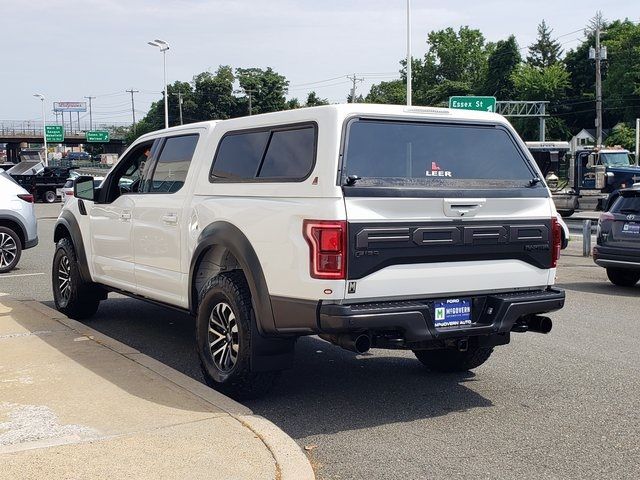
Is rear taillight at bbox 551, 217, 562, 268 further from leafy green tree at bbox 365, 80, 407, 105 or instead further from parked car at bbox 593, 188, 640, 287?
leafy green tree at bbox 365, 80, 407, 105

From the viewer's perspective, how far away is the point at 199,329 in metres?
6.34

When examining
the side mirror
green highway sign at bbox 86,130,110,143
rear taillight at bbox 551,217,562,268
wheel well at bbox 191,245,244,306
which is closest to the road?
wheel well at bbox 191,245,244,306

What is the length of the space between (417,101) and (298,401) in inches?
4172

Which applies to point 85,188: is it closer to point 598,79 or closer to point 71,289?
Answer: point 71,289

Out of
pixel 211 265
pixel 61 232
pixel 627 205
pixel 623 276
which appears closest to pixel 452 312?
pixel 211 265

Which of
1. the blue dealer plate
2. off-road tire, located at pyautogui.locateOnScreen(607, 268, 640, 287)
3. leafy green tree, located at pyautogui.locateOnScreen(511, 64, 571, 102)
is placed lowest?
off-road tire, located at pyautogui.locateOnScreen(607, 268, 640, 287)

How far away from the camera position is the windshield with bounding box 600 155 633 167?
97.0ft

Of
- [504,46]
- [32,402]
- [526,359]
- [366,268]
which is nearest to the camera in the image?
[366,268]

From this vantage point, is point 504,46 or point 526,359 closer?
point 526,359

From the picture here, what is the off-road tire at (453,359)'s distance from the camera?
22.5 ft

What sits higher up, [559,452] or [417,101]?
[417,101]

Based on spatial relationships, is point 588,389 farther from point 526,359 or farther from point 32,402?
point 32,402

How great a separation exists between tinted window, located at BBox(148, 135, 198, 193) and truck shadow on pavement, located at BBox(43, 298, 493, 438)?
1606mm

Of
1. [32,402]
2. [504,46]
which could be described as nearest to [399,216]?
[32,402]
